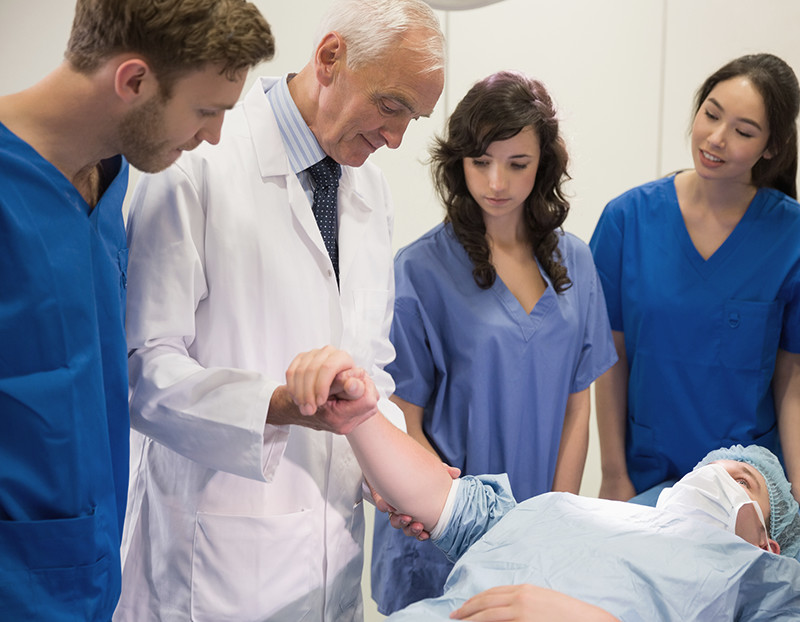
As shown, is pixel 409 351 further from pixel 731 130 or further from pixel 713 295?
pixel 731 130

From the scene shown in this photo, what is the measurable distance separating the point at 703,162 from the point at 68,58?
1478 millimetres

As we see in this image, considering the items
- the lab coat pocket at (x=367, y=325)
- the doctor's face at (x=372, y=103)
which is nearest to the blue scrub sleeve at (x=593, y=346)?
the lab coat pocket at (x=367, y=325)

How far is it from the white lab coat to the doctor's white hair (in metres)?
0.19

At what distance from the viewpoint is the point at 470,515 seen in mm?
1484

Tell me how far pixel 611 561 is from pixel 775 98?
118 centimetres

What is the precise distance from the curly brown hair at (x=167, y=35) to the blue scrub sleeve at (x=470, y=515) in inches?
33.1

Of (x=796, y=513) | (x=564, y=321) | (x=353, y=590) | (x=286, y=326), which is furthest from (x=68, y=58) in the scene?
(x=796, y=513)

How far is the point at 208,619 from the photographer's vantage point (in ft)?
4.28

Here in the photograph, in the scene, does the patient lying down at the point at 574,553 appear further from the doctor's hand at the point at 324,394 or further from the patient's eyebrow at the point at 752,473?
the doctor's hand at the point at 324,394

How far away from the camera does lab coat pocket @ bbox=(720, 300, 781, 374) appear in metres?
1.96

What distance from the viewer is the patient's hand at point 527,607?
120 cm

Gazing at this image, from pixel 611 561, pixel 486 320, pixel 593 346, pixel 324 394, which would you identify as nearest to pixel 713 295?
pixel 593 346

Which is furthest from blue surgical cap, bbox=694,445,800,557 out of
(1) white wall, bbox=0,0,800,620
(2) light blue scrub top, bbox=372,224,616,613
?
(1) white wall, bbox=0,0,800,620

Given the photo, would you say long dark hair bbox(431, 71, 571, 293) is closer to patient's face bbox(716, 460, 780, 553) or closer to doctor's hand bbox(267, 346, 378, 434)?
patient's face bbox(716, 460, 780, 553)
